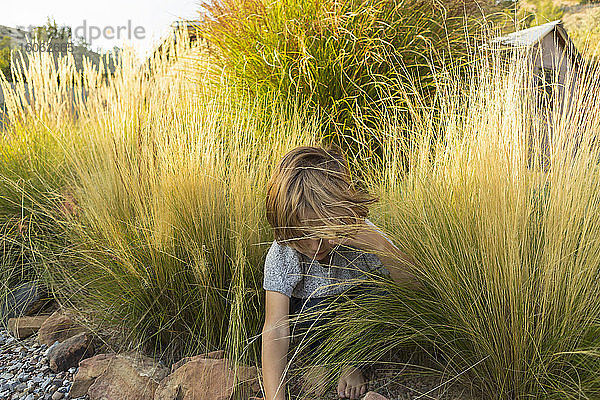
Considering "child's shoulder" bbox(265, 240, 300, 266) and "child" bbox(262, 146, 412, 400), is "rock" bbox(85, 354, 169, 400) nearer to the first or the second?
"child" bbox(262, 146, 412, 400)

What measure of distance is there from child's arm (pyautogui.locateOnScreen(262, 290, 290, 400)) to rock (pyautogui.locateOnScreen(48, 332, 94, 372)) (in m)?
0.84

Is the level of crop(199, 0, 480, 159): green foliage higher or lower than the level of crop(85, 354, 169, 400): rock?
higher

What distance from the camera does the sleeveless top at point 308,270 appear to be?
141 centimetres

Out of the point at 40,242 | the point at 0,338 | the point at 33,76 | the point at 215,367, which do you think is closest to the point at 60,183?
the point at 40,242

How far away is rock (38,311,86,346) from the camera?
198 cm

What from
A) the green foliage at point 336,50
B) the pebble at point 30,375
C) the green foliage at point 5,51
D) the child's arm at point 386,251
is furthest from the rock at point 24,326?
the green foliage at point 5,51

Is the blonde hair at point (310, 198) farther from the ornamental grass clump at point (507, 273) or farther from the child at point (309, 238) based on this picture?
the ornamental grass clump at point (507, 273)

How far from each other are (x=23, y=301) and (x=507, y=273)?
219cm

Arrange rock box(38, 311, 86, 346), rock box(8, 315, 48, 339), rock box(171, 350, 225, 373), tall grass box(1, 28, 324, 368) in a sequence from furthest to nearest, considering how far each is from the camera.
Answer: rock box(8, 315, 48, 339), rock box(38, 311, 86, 346), tall grass box(1, 28, 324, 368), rock box(171, 350, 225, 373)

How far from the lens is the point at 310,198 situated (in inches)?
→ 52.5

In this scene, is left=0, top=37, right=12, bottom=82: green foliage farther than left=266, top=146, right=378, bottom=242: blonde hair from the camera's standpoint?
Yes

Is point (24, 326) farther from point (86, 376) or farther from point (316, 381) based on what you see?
point (316, 381)

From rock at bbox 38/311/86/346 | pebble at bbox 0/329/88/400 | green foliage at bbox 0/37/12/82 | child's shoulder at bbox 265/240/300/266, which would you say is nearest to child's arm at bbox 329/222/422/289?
child's shoulder at bbox 265/240/300/266

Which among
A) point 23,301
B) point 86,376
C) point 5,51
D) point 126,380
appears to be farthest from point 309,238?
point 5,51
